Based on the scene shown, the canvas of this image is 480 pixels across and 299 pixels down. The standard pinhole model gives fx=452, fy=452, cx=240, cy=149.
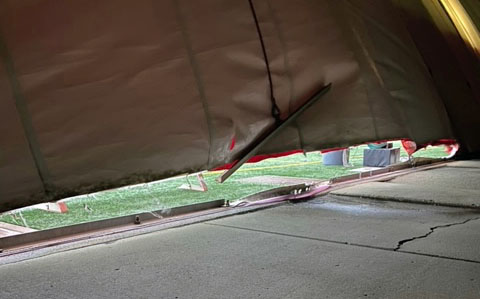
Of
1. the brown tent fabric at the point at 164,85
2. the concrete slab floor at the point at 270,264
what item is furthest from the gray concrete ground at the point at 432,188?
the brown tent fabric at the point at 164,85

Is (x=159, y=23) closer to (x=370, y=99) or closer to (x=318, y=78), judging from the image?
(x=318, y=78)

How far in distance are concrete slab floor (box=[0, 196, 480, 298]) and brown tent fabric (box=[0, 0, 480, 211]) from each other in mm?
439

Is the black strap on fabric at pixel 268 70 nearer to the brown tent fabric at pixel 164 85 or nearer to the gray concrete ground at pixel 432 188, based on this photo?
the brown tent fabric at pixel 164 85

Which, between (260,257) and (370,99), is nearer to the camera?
(260,257)

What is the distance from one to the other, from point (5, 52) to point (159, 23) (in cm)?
73

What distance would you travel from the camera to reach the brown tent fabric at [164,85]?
1918 mm

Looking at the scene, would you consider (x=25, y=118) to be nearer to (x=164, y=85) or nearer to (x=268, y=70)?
(x=164, y=85)

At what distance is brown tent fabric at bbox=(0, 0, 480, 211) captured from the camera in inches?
75.5

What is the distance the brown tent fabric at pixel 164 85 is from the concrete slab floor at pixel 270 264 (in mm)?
439

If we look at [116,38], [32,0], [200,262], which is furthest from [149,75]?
[200,262]

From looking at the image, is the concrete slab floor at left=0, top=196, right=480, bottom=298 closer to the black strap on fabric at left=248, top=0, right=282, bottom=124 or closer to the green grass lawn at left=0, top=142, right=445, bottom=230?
the green grass lawn at left=0, top=142, right=445, bottom=230

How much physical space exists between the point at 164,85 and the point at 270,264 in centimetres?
103

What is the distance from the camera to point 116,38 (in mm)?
2135

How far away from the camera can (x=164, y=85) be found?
2.26 meters
